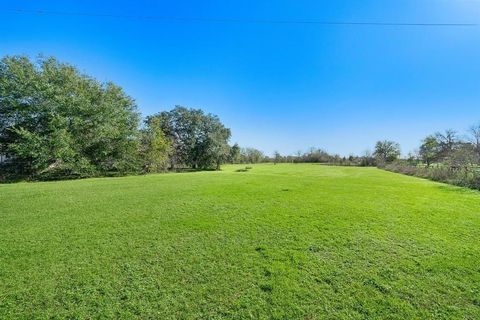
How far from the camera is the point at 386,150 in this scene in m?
55.2

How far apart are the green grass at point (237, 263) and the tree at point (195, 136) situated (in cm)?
3051

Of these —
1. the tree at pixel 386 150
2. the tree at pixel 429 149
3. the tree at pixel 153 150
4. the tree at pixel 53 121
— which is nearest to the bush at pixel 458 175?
the tree at pixel 429 149

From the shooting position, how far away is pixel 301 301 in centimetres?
290

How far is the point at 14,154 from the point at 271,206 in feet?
60.9

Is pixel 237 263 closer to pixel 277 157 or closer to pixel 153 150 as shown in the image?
pixel 153 150

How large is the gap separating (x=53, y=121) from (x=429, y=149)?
53.2m

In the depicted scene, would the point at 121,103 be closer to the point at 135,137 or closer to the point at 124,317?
the point at 135,137

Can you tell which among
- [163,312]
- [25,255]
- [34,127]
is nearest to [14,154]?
[34,127]

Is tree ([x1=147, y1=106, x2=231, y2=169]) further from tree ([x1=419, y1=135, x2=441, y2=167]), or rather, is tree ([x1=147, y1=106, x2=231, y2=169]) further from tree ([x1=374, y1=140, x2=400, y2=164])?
tree ([x1=374, y1=140, x2=400, y2=164])

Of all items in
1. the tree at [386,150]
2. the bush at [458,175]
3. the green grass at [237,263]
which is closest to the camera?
the green grass at [237,263]

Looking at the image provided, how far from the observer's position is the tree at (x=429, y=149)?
36781 mm

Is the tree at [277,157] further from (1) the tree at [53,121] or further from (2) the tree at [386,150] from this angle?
(1) the tree at [53,121]

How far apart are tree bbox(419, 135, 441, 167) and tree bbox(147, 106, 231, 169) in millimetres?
32285

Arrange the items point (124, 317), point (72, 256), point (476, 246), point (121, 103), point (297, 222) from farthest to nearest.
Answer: point (121, 103)
point (297, 222)
point (476, 246)
point (72, 256)
point (124, 317)
